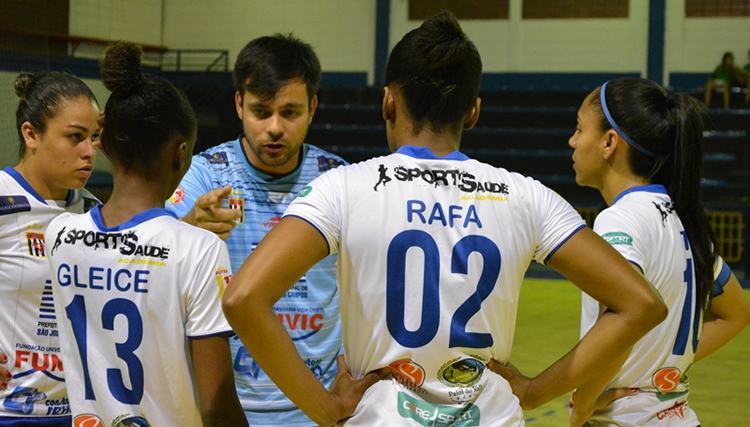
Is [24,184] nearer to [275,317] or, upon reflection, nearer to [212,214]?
[212,214]

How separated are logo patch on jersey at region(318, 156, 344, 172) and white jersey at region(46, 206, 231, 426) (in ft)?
2.85

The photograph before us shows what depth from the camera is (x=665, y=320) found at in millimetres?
2557

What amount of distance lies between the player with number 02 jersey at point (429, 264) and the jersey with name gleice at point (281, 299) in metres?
0.76

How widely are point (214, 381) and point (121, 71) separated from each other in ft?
2.40

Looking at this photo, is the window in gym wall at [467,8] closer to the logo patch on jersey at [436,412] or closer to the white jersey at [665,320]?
the white jersey at [665,320]

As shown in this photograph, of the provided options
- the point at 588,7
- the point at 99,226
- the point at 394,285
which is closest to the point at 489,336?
the point at 394,285

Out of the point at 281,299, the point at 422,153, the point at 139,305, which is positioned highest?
the point at 422,153

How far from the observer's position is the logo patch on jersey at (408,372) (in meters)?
1.96

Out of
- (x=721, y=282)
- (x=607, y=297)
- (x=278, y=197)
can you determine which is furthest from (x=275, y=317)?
(x=721, y=282)

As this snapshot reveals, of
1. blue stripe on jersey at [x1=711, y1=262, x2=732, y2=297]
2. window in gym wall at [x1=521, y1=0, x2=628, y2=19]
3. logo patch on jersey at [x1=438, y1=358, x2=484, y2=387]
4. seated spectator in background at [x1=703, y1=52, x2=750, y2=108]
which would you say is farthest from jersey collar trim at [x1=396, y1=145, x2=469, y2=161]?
window in gym wall at [x1=521, y1=0, x2=628, y2=19]

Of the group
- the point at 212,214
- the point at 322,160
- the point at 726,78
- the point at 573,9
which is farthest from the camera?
the point at 573,9

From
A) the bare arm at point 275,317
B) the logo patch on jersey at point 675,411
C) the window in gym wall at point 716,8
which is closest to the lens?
the bare arm at point 275,317

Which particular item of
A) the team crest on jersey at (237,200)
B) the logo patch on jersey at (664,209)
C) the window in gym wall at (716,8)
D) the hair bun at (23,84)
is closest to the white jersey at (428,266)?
the logo patch on jersey at (664,209)

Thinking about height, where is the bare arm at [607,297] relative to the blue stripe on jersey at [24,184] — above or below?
below
